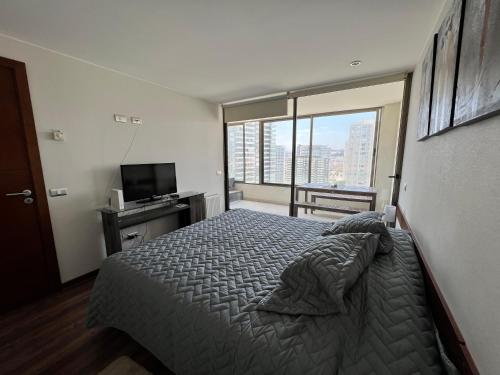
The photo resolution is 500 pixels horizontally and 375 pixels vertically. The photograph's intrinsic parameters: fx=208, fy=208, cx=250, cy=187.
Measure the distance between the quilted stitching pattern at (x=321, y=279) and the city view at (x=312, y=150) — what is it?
12.4ft

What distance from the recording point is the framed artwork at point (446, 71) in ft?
3.28

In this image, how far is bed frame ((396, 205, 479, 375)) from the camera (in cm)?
71

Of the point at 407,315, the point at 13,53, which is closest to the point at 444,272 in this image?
the point at 407,315

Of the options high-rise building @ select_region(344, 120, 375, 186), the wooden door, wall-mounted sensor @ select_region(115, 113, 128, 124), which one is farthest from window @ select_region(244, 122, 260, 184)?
the wooden door

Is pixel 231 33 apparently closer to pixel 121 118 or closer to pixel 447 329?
pixel 121 118

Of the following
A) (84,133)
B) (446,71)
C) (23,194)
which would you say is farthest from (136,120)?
(446,71)

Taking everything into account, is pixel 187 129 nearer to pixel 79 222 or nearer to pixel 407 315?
pixel 79 222

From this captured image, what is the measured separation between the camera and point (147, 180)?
2.96 meters

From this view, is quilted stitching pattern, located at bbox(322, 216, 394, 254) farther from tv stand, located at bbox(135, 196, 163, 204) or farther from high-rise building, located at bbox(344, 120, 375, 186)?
high-rise building, located at bbox(344, 120, 375, 186)

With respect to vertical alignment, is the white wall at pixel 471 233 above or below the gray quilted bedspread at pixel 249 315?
above

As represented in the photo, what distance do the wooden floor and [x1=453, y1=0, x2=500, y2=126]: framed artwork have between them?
7.05 ft

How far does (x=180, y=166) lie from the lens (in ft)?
11.9

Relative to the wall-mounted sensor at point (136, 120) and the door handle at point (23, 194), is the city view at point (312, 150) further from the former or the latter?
the door handle at point (23, 194)

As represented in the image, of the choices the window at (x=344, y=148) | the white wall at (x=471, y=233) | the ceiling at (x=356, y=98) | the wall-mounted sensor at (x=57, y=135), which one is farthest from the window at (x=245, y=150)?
the white wall at (x=471, y=233)
